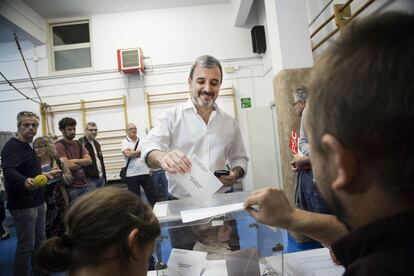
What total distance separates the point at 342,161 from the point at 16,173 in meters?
2.55

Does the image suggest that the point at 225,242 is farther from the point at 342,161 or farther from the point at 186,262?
the point at 342,161

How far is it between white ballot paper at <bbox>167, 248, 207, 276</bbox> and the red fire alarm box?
4.83 metres

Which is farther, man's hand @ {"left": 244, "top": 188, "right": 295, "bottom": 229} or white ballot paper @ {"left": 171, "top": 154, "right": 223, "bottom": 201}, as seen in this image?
white ballot paper @ {"left": 171, "top": 154, "right": 223, "bottom": 201}

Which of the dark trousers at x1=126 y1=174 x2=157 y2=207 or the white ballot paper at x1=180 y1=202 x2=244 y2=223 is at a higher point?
the white ballot paper at x1=180 y1=202 x2=244 y2=223

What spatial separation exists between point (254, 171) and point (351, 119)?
454 cm

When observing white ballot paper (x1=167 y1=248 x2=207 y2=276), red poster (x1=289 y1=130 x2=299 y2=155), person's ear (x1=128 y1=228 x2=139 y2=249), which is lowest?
white ballot paper (x1=167 y1=248 x2=207 y2=276)

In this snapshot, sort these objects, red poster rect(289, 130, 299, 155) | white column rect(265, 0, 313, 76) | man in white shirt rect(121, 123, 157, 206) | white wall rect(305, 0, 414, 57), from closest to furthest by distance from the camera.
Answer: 1. white wall rect(305, 0, 414, 57)
2. red poster rect(289, 130, 299, 155)
3. white column rect(265, 0, 313, 76)
4. man in white shirt rect(121, 123, 157, 206)

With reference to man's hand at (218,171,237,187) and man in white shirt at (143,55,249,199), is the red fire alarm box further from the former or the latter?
man's hand at (218,171,237,187)

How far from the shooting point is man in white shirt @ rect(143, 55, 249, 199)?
5.49ft

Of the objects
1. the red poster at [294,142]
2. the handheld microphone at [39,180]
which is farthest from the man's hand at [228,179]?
the handheld microphone at [39,180]

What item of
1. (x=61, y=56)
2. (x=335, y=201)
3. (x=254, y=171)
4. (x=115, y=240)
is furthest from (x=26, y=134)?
(x=61, y=56)

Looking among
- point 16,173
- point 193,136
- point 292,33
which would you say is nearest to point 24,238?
point 16,173

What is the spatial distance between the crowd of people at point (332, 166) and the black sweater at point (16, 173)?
135 centimetres

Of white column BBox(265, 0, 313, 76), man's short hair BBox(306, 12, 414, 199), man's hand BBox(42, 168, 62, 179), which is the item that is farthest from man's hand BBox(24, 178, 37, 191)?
white column BBox(265, 0, 313, 76)
